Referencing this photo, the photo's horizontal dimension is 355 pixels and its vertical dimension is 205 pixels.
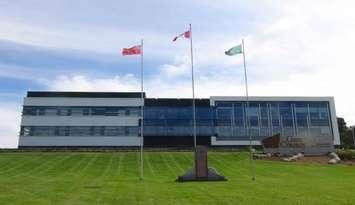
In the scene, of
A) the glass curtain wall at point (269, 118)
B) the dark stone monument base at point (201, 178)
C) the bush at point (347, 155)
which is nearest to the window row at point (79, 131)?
the glass curtain wall at point (269, 118)

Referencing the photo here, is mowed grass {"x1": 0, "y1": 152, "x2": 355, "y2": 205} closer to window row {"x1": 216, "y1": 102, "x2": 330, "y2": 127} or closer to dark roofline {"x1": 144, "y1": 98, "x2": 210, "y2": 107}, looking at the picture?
window row {"x1": 216, "y1": 102, "x2": 330, "y2": 127}

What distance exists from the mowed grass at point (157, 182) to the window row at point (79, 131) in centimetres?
2189

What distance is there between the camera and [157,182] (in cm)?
3172

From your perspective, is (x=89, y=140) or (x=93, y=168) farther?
(x=89, y=140)

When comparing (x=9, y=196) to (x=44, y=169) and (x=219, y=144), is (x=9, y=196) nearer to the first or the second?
(x=44, y=169)

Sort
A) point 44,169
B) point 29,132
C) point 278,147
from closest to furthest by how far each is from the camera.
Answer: point 44,169
point 278,147
point 29,132

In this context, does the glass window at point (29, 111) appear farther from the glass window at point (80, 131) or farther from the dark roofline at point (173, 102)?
the dark roofline at point (173, 102)

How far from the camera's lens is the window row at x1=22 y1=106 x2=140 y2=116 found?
8756 cm

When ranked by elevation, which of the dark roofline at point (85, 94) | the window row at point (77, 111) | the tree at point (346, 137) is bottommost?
the tree at point (346, 137)

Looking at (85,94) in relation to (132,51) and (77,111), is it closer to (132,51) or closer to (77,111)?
(77,111)

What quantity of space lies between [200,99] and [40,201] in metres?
75.3

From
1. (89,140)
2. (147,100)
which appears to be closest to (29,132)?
(89,140)

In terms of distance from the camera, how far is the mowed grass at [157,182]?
62.4 ft

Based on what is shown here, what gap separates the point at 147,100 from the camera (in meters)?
92.2
